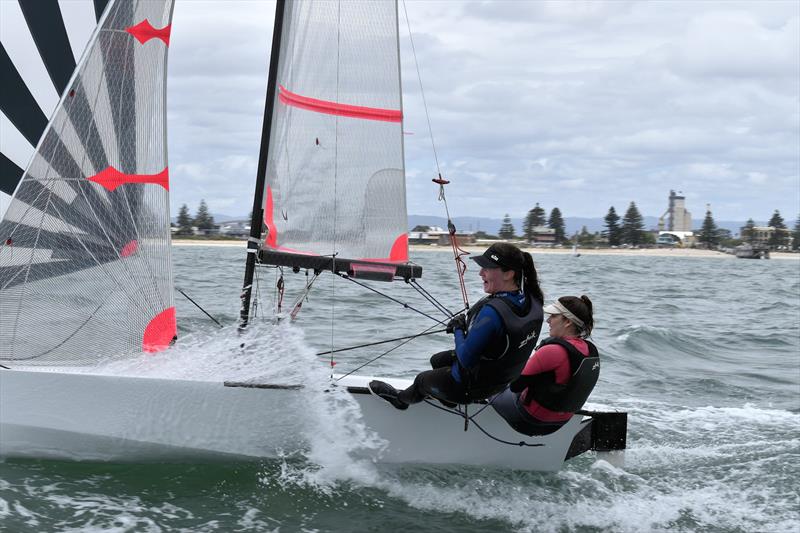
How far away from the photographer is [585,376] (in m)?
3.68

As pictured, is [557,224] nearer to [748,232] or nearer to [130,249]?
[748,232]

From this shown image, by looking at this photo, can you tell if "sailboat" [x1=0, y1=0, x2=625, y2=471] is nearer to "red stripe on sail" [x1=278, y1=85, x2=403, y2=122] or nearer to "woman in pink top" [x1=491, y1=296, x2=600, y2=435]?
"red stripe on sail" [x1=278, y1=85, x2=403, y2=122]

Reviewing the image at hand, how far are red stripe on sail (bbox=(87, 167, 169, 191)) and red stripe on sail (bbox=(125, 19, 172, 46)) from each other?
2.16 ft

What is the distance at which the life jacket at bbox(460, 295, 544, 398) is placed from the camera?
347cm

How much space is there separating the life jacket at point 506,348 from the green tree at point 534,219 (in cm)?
8534

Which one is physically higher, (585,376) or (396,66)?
(396,66)

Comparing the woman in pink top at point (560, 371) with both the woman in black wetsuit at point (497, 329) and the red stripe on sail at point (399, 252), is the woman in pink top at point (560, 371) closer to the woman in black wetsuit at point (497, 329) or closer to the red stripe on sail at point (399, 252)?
the woman in black wetsuit at point (497, 329)

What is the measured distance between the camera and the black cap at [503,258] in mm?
3510

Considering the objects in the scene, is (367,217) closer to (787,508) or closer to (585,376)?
(585,376)

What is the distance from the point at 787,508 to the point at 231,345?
276cm

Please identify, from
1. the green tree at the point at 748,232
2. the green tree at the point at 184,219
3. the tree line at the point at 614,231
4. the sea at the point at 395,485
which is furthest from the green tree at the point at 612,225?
the sea at the point at 395,485

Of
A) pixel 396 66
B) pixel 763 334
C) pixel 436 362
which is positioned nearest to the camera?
pixel 436 362

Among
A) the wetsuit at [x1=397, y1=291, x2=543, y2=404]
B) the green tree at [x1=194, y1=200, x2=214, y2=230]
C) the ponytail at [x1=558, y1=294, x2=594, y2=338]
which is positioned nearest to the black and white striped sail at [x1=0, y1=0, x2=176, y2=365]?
the wetsuit at [x1=397, y1=291, x2=543, y2=404]

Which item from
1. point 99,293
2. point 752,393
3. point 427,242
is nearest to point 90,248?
point 99,293
